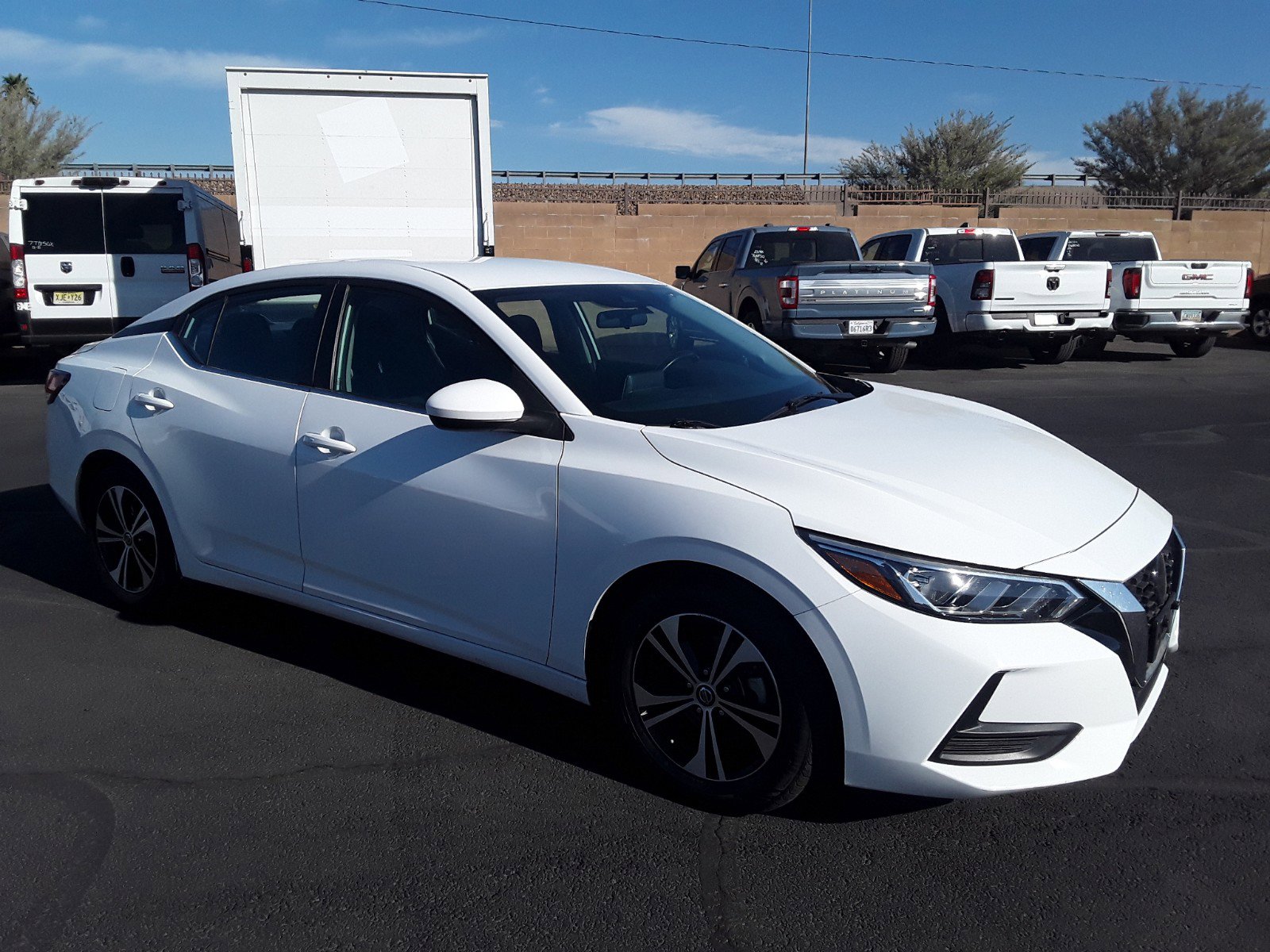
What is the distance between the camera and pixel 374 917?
2686 mm

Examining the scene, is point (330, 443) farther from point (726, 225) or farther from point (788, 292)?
point (726, 225)

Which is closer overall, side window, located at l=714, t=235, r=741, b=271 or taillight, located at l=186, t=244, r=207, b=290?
taillight, located at l=186, t=244, r=207, b=290

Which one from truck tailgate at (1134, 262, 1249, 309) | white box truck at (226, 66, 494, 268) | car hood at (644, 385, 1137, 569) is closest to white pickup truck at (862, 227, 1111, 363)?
truck tailgate at (1134, 262, 1249, 309)

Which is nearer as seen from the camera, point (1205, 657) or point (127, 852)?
point (127, 852)

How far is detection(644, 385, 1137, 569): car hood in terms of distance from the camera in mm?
2822

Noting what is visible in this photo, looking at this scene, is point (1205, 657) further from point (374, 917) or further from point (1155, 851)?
point (374, 917)

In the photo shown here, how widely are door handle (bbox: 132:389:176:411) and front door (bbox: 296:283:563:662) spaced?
84 centimetres

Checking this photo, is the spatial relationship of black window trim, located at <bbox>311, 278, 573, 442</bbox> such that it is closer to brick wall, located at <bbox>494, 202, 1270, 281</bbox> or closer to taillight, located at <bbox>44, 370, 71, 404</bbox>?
taillight, located at <bbox>44, 370, 71, 404</bbox>

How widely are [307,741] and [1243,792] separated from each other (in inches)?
117

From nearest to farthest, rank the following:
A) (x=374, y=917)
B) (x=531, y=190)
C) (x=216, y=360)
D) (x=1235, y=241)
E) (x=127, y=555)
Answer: (x=374, y=917) → (x=216, y=360) → (x=127, y=555) → (x=1235, y=241) → (x=531, y=190)

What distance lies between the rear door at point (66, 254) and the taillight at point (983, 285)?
10.8 metres

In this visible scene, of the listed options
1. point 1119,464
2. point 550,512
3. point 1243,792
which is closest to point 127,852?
point 550,512

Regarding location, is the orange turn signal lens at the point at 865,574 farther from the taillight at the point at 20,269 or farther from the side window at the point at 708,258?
the side window at the point at 708,258

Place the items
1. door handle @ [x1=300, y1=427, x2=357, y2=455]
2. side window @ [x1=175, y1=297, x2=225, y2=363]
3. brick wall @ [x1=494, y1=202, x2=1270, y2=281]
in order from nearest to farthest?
door handle @ [x1=300, y1=427, x2=357, y2=455] → side window @ [x1=175, y1=297, x2=225, y2=363] → brick wall @ [x1=494, y1=202, x2=1270, y2=281]
